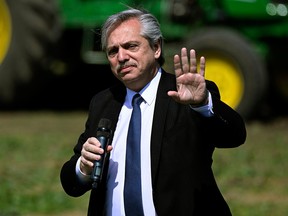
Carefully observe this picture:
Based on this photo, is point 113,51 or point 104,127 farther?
point 113,51

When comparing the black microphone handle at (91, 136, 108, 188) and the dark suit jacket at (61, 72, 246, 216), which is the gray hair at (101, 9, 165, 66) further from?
the black microphone handle at (91, 136, 108, 188)

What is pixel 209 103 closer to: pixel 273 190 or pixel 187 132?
pixel 187 132

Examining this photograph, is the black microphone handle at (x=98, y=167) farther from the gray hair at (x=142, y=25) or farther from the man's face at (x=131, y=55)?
the gray hair at (x=142, y=25)

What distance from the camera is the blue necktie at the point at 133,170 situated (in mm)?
4312

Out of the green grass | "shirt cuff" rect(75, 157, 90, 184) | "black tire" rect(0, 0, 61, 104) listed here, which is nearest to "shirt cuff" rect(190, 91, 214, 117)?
"shirt cuff" rect(75, 157, 90, 184)

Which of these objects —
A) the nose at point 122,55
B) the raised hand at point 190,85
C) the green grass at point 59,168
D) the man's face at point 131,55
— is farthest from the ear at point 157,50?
the green grass at point 59,168

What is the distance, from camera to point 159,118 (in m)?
4.37

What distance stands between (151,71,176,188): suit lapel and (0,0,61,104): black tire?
8.35 meters

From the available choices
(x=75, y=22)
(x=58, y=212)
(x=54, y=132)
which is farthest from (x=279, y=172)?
(x=75, y=22)

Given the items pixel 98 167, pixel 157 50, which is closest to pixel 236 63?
pixel 157 50

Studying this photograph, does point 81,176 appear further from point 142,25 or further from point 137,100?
point 142,25

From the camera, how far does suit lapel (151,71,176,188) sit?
430 cm

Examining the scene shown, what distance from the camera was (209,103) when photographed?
4.21 metres

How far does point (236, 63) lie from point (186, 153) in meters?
7.79
